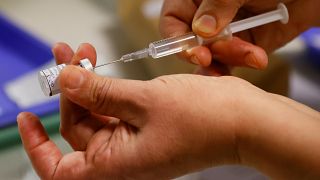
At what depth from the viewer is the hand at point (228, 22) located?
25.5 inches

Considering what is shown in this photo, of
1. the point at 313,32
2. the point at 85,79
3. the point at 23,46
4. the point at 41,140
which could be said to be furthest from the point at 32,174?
the point at 313,32

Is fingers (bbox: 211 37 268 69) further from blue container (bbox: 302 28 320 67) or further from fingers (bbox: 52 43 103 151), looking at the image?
blue container (bbox: 302 28 320 67)

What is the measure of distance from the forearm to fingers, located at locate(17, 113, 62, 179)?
23cm

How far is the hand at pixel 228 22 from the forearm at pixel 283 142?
0.19m

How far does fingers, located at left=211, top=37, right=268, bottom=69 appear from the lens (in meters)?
0.69

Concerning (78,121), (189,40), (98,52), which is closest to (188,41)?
(189,40)

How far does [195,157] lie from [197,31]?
8.7 inches

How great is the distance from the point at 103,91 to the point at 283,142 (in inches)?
8.2

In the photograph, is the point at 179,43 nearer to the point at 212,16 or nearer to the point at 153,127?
the point at 212,16

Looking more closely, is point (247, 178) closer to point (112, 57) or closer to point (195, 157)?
point (195, 157)

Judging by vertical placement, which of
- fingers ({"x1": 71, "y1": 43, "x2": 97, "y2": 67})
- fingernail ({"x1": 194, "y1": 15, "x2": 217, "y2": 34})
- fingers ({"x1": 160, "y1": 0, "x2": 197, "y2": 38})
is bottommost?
fingers ({"x1": 71, "y1": 43, "x2": 97, "y2": 67})

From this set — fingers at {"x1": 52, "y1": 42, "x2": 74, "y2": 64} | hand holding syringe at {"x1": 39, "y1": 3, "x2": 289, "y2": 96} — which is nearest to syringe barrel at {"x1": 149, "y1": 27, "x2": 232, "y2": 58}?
hand holding syringe at {"x1": 39, "y1": 3, "x2": 289, "y2": 96}

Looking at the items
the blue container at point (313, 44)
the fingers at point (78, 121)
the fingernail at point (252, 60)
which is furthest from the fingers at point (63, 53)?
the blue container at point (313, 44)

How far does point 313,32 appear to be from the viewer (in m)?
1.03
